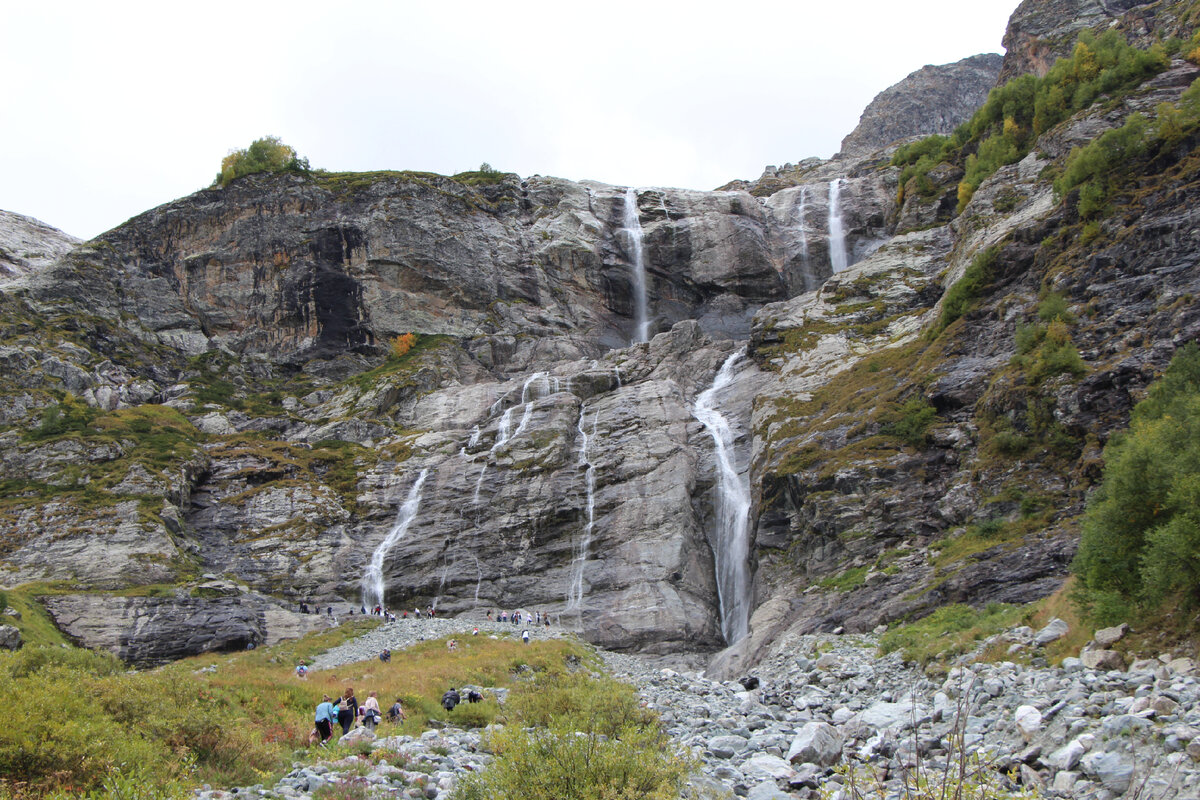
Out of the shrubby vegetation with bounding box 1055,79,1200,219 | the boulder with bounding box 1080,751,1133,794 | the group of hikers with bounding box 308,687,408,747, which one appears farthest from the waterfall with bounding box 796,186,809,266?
the boulder with bounding box 1080,751,1133,794

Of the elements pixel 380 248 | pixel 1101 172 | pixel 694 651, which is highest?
pixel 380 248

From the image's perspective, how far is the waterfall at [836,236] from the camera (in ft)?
289

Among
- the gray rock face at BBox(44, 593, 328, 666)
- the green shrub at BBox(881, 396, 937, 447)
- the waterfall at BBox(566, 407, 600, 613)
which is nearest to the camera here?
the green shrub at BBox(881, 396, 937, 447)

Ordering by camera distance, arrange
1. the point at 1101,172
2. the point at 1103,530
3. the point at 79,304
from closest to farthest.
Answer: the point at 1103,530
the point at 1101,172
the point at 79,304

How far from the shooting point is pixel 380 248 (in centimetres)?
8844

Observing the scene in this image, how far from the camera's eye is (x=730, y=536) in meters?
48.3

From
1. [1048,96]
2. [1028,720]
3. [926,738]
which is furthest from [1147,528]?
[1048,96]

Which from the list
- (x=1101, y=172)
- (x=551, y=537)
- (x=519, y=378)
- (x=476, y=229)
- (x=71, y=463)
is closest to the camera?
(x=1101, y=172)

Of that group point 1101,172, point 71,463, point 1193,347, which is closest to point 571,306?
point 71,463

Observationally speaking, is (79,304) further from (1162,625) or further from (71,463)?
(1162,625)

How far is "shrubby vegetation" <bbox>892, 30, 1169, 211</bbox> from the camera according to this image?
51.3 m

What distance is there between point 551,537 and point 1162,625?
40.0 meters

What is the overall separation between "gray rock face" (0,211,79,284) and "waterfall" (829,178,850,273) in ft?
321

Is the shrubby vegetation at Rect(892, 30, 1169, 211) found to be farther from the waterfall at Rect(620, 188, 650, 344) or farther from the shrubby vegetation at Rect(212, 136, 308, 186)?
the shrubby vegetation at Rect(212, 136, 308, 186)
